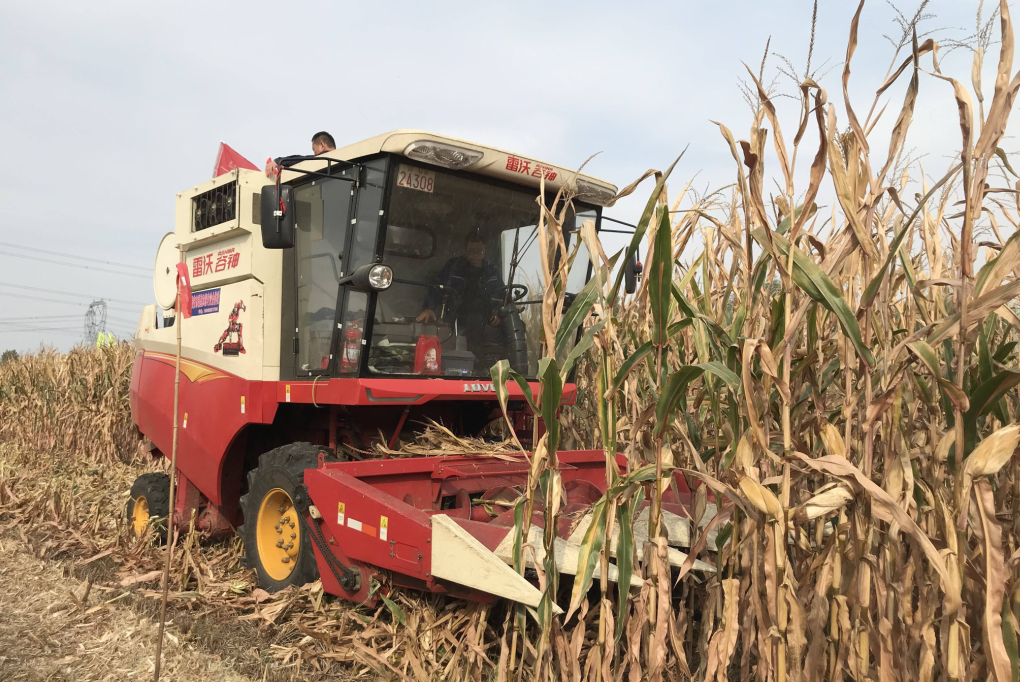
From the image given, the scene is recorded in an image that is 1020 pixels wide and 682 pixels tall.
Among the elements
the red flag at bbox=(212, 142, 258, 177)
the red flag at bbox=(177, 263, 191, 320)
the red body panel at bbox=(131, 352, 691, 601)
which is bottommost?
the red body panel at bbox=(131, 352, 691, 601)

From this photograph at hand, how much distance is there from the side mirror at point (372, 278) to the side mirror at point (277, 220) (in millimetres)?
330

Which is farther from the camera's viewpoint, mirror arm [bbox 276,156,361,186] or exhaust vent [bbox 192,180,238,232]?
exhaust vent [bbox 192,180,238,232]

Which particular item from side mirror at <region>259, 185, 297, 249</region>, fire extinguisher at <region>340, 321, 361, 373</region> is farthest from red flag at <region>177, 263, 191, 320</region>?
fire extinguisher at <region>340, 321, 361, 373</region>

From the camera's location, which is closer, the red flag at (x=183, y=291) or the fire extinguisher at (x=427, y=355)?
→ the red flag at (x=183, y=291)

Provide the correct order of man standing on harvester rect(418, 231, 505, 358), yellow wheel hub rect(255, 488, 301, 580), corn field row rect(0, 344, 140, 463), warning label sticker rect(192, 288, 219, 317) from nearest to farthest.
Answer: yellow wheel hub rect(255, 488, 301, 580), man standing on harvester rect(418, 231, 505, 358), warning label sticker rect(192, 288, 219, 317), corn field row rect(0, 344, 140, 463)

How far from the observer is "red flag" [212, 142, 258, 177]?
15.7 feet

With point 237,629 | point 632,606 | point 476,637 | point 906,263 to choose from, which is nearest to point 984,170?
point 906,263

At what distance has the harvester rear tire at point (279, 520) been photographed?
3324mm

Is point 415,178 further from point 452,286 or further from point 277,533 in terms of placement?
point 277,533

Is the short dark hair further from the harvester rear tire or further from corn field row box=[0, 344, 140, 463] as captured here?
corn field row box=[0, 344, 140, 463]

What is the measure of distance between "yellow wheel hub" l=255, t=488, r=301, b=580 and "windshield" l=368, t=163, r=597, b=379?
2.65ft

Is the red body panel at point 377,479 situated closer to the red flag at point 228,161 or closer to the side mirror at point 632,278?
the side mirror at point 632,278

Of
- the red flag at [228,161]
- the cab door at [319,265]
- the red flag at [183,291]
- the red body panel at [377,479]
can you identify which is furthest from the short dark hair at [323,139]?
the red flag at [183,291]

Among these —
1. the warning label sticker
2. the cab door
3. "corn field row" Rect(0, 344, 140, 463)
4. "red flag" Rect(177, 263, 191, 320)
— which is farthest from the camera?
"corn field row" Rect(0, 344, 140, 463)
